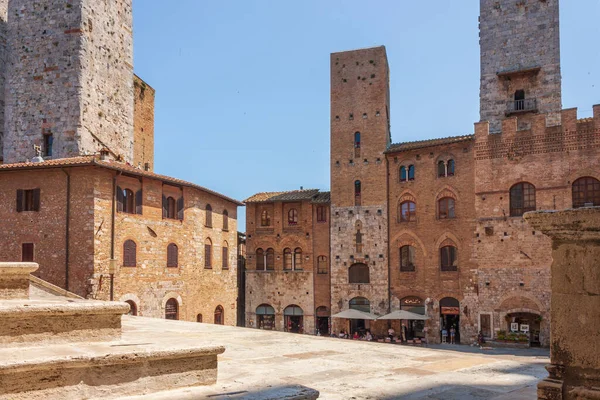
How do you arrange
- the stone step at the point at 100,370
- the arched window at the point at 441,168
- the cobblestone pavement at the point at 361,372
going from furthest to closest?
the arched window at the point at 441,168
the cobblestone pavement at the point at 361,372
the stone step at the point at 100,370

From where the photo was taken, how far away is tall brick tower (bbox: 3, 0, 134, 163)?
27.1 meters

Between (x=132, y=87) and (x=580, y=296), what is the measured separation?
31122mm

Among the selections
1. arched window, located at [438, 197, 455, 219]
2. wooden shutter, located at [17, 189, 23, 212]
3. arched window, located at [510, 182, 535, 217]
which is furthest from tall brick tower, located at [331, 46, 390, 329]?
wooden shutter, located at [17, 189, 23, 212]

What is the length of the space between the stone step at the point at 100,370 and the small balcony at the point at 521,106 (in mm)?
30544

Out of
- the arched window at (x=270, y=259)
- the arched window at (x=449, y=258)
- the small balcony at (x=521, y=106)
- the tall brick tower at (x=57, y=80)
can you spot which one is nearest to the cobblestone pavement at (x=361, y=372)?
the tall brick tower at (x=57, y=80)

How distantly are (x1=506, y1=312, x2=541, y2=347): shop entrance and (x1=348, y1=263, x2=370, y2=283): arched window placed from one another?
8.82 meters

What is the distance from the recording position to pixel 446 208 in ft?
104

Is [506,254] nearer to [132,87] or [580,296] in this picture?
[132,87]

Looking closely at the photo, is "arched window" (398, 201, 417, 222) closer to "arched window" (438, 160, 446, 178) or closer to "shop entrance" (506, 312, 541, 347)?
"arched window" (438, 160, 446, 178)

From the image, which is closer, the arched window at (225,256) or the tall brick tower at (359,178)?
the arched window at (225,256)

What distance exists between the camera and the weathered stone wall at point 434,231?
30359 millimetres

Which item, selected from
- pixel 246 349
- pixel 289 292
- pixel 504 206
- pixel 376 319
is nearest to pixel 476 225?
pixel 504 206

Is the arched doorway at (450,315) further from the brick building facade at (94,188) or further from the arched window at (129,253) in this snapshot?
the arched window at (129,253)

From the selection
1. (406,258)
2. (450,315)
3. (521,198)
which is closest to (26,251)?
(406,258)
